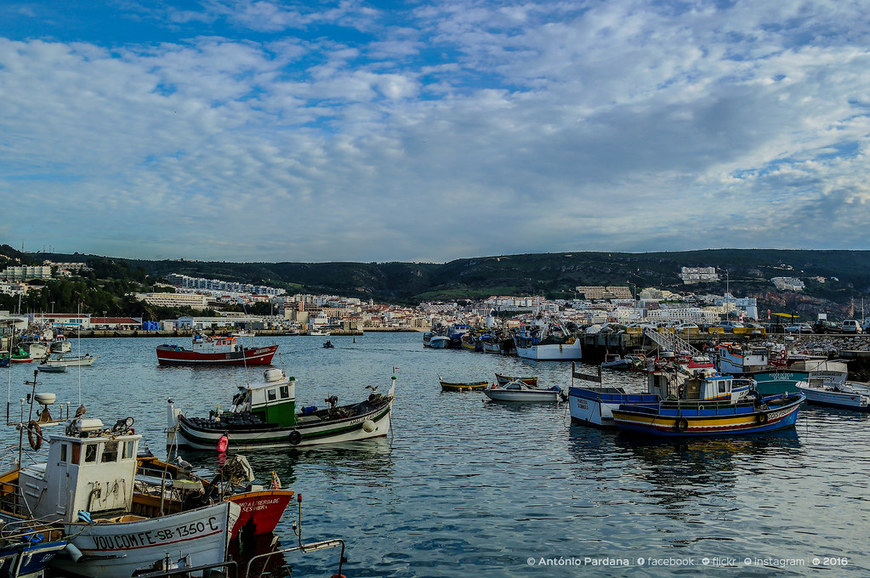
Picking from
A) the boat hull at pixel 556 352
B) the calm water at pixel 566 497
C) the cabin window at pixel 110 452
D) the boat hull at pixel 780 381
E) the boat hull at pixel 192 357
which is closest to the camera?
the cabin window at pixel 110 452

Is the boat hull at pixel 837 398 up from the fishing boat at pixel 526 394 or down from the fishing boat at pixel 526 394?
up

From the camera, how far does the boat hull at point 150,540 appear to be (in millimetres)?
11609

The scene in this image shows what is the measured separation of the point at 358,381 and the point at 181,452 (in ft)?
98.6

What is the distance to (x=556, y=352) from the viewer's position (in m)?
80.1

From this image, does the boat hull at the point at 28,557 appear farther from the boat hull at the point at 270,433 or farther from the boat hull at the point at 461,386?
the boat hull at the point at 461,386

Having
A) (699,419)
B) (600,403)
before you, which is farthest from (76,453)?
(699,419)

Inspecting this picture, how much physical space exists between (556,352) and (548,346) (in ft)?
4.30

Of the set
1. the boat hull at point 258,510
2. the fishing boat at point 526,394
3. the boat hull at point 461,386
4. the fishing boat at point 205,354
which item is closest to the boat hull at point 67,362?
the fishing boat at point 205,354

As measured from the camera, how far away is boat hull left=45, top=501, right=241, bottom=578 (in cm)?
1161

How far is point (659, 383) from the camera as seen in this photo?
2961 centimetres

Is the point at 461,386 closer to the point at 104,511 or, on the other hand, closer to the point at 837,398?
the point at 837,398

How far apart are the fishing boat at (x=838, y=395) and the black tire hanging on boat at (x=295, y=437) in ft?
102

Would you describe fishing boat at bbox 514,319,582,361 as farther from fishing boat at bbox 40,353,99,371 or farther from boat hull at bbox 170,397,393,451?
boat hull at bbox 170,397,393,451

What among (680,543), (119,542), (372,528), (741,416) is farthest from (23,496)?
(741,416)
